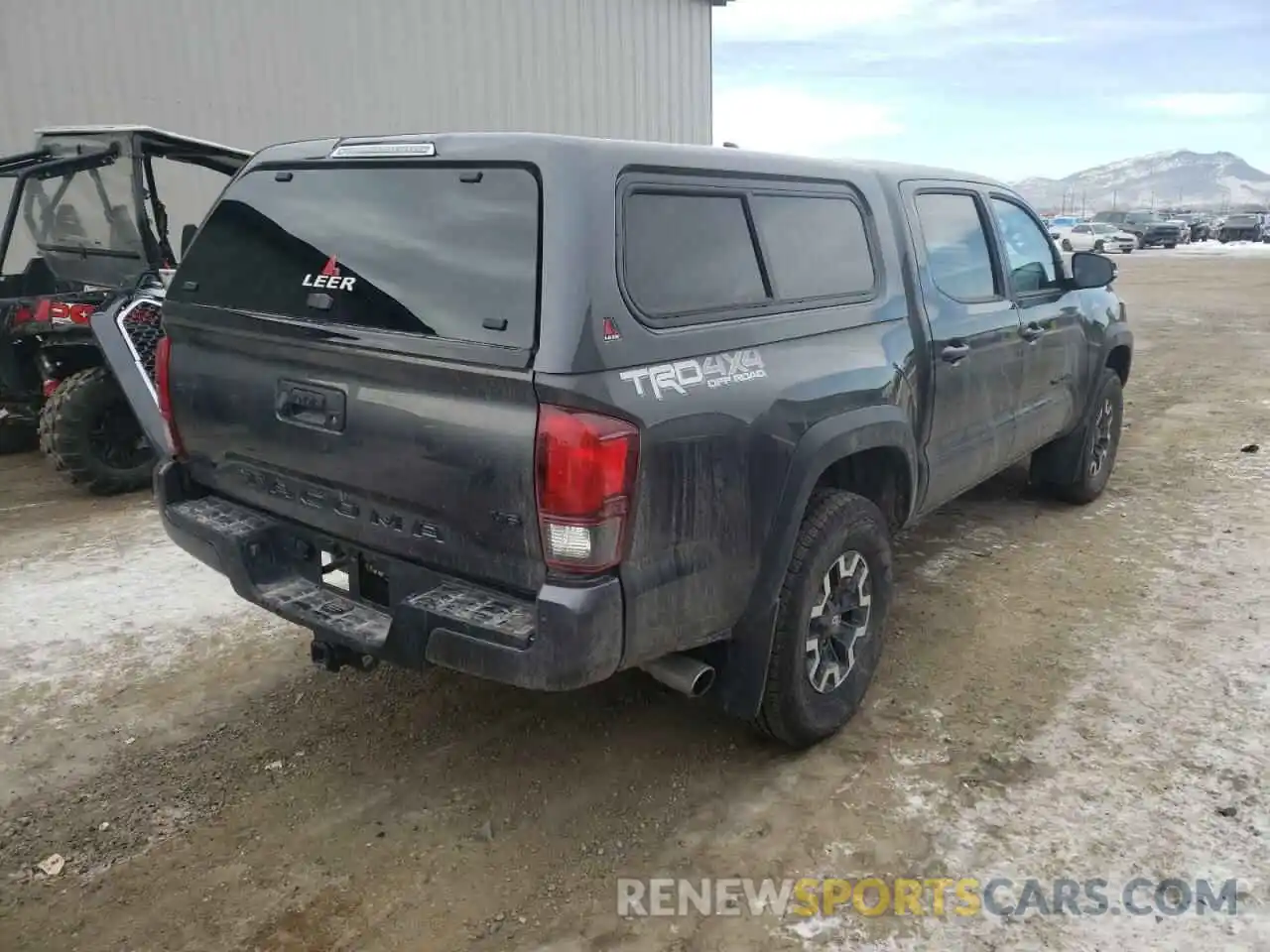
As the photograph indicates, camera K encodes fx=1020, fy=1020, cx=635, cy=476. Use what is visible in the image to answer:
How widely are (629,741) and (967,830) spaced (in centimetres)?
113

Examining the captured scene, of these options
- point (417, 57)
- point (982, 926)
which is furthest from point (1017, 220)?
point (417, 57)

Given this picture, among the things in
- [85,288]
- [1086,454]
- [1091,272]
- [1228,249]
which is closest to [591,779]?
[1091,272]

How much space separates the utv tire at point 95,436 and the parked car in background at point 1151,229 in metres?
46.0

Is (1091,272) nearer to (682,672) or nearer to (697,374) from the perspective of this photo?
(697,374)

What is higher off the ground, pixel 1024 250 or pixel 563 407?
pixel 1024 250

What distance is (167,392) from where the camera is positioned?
3.56 m

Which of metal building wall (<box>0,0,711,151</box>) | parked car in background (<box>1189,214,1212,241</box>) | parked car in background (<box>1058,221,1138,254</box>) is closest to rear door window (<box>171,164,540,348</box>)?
metal building wall (<box>0,0,711,151</box>)

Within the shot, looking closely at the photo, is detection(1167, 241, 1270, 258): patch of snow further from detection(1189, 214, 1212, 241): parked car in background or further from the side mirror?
the side mirror

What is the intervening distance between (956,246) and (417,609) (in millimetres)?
2887

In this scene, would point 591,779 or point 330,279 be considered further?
point 591,779

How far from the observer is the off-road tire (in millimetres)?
7770

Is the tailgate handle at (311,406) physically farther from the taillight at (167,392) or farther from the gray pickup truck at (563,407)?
the taillight at (167,392)

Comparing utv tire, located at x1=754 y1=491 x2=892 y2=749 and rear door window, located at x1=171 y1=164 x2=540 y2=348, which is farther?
utv tire, located at x1=754 y1=491 x2=892 y2=749

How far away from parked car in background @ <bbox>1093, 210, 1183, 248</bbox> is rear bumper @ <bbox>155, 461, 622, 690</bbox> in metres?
47.7
